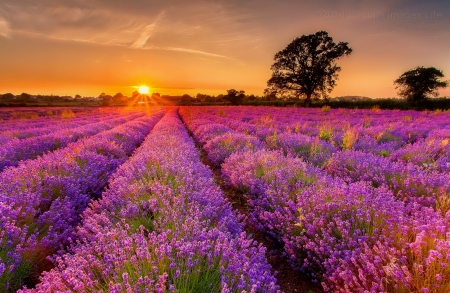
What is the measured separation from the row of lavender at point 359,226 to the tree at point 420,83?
36371mm

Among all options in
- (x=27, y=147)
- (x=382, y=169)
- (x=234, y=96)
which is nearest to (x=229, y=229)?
(x=382, y=169)

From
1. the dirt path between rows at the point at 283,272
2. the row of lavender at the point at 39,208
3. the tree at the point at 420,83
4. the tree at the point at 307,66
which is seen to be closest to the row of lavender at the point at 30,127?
the row of lavender at the point at 39,208

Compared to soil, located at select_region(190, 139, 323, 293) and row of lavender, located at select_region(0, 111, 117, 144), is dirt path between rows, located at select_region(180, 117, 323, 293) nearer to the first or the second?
soil, located at select_region(190, 139, 323, 293)

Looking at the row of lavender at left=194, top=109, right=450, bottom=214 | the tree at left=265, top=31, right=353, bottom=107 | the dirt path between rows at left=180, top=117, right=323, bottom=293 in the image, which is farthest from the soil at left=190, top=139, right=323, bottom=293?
the tree at left=265, top=31, right=353, bottom=107

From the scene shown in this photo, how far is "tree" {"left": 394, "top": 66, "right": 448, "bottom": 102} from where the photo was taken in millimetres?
32094

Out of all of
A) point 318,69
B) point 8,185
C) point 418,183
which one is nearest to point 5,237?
point 8,185

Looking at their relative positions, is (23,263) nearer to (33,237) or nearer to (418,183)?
(33,237)

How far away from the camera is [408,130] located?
8.54 m

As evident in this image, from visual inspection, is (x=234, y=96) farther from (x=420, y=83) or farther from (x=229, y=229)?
(x=229, y=229)

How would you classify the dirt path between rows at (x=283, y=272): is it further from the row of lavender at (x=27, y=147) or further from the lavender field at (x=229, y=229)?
the row of lavender at (x=27, y=147)

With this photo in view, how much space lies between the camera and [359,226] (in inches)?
91.1

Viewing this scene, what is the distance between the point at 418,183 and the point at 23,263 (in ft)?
15.4

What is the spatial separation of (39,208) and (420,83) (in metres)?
42.2

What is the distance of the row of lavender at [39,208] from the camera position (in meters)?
2.17
